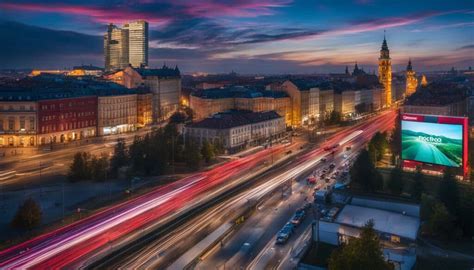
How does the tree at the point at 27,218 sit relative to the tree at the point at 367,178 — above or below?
below

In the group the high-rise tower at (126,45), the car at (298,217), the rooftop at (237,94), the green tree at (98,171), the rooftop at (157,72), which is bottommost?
the car at (298,217)

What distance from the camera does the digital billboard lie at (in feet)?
88.1

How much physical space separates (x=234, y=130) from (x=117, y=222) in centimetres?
2093

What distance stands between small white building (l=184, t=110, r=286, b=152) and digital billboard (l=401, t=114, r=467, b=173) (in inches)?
547

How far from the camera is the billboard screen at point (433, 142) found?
1062 inches

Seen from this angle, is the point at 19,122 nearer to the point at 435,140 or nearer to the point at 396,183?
the point at 396,183

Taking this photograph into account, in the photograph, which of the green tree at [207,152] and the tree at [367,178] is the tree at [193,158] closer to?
the green tree at [207,152]

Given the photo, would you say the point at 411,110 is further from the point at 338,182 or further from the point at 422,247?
the point at 422,247

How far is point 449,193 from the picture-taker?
20.7m

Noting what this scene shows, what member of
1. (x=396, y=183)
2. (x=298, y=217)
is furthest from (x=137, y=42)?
(x=298, y=217)

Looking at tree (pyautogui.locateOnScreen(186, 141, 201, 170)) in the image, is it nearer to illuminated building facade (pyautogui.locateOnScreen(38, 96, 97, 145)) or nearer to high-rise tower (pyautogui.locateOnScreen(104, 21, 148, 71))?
illuminated building facade (pyautogui.locateOnScreen(38, 96, 97, 145))

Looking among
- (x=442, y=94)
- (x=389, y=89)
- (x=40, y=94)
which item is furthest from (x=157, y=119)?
(x=389, y=89)

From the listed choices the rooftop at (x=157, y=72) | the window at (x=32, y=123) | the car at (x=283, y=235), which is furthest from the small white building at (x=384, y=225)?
the rooftop at (x=157, y=72)

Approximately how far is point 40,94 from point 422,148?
29.9 m
